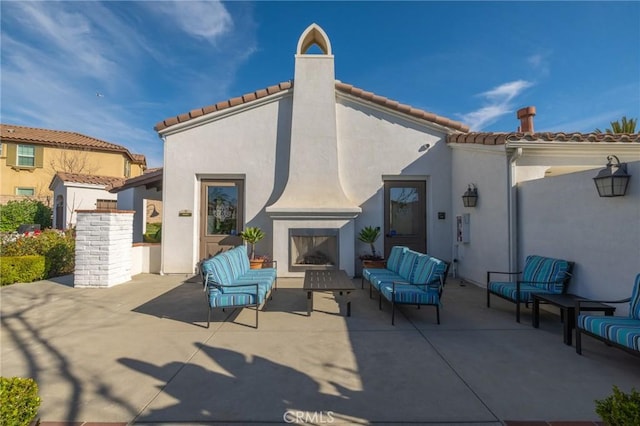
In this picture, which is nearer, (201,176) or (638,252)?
(638,252)

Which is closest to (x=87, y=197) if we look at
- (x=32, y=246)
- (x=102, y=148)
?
(x=102, y=148)

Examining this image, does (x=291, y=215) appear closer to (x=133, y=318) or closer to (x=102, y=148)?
(x=133, y=318)

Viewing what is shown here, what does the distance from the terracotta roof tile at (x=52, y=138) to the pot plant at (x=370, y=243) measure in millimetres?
21516

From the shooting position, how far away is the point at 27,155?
19641mm

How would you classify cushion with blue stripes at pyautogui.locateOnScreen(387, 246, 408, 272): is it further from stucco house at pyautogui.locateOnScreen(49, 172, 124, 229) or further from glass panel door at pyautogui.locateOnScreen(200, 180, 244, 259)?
stucco house at pyautogui.locateOnScreen(49, 172, 124, 229)

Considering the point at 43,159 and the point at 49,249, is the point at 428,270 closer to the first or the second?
the point at 49,249

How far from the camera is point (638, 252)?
425cm

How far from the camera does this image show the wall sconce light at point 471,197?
8.05 metres

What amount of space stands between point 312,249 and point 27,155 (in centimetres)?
2270

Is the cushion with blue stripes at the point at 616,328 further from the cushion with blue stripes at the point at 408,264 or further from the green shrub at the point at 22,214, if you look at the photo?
the green shrub at the point at 22,214

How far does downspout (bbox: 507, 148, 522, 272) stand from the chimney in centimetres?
359

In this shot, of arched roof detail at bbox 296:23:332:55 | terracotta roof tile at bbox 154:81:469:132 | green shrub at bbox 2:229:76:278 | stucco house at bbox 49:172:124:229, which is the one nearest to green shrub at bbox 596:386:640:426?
terracotta roof tile at bbox 154:81:469:132

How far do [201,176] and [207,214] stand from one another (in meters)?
1.26

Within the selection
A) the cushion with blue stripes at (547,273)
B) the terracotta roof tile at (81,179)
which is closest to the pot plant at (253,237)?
the cushion with blue stripes at (547,273)
